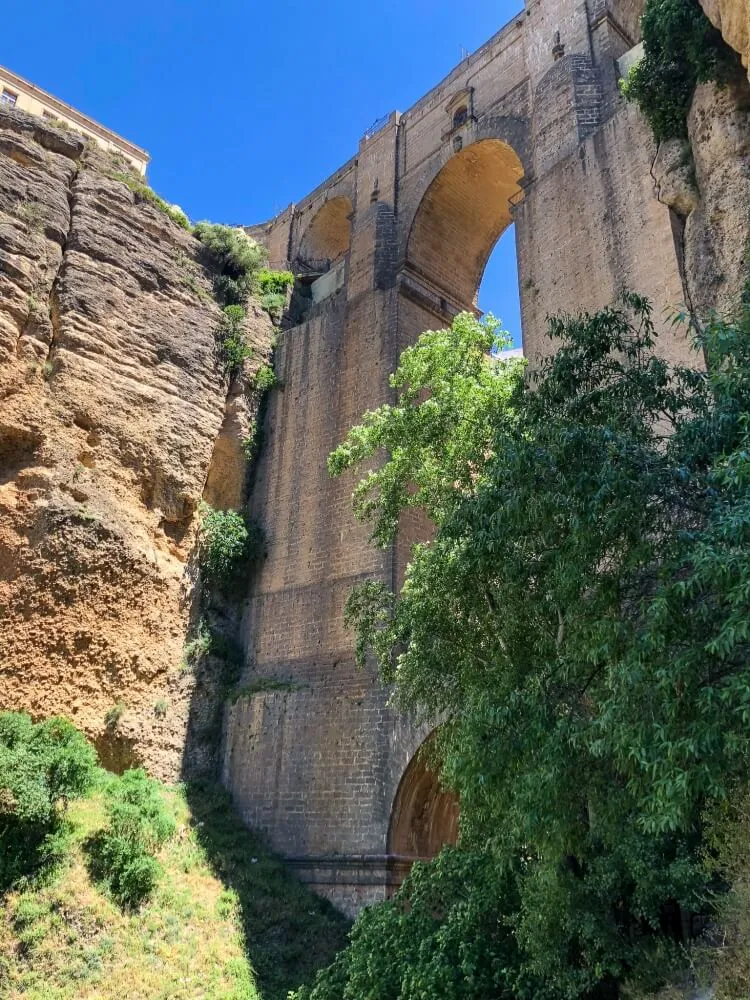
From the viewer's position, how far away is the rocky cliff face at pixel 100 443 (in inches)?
458

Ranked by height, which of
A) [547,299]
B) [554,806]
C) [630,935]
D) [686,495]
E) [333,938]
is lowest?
[333,938]

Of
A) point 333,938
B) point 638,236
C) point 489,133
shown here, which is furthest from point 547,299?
point 333,938

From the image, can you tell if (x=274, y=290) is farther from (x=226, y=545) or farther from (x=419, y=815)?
(x=419, y=815)

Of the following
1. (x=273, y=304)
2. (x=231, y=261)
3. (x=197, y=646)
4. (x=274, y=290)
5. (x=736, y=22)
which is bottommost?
(x=197, y=646)

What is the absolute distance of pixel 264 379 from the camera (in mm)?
16719

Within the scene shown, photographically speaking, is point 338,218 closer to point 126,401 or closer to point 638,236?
point 126,401

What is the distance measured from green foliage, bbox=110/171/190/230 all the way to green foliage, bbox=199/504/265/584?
659 centimetres

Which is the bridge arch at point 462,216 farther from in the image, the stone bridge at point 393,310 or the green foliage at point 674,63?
the green foliage at point 674,63

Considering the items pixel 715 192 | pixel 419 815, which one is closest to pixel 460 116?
pixel 715 192

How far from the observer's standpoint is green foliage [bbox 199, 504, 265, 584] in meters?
14.6

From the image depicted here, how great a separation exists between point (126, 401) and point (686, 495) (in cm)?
1059

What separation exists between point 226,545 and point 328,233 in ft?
38.0

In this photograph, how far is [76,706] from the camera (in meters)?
11.4

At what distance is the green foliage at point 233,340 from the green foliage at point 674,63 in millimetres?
8743
